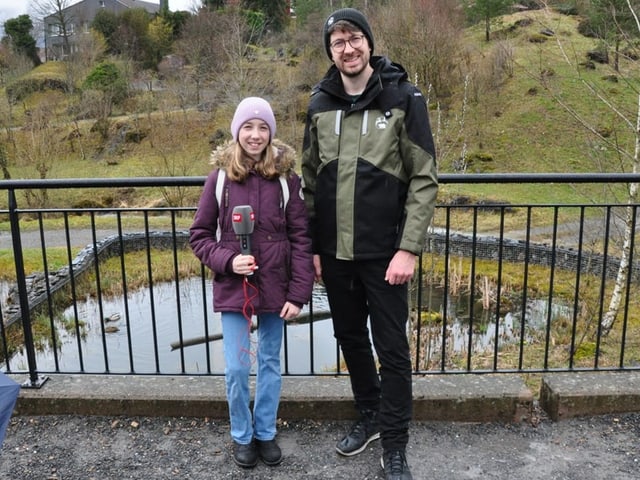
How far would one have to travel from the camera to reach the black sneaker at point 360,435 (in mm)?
2773

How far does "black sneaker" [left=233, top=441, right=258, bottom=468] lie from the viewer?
2.68m

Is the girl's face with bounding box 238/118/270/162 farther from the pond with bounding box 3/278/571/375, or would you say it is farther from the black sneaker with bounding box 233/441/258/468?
the pond with bounding box 3/278/571/375

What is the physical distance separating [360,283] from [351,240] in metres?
0.27

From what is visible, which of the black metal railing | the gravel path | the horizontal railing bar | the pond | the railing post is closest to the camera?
the gravel path

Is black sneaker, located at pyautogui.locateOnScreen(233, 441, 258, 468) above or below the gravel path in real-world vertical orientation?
above

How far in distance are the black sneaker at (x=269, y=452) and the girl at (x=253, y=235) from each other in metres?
0.23

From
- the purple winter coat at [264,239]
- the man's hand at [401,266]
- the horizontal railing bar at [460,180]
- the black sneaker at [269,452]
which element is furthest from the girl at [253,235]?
the horizontal railing bar at [460,180]

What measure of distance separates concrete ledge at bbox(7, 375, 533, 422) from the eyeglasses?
5.64ft

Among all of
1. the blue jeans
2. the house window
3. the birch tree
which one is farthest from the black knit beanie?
the house window

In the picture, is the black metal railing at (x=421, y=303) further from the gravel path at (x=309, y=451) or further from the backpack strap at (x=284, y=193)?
the backpack strap at (x=284, y=193)

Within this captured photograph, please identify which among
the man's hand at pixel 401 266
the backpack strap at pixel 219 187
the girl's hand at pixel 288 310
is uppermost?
the backpack strap at pixel 219 187

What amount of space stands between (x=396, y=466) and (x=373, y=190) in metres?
1.20

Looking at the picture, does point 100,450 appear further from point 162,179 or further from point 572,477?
point 572,477

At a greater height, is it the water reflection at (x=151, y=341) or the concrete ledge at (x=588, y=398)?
the concrete ledge at (x=588, y=398)
